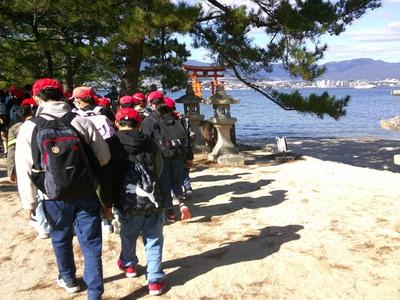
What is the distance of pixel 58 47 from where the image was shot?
9.92 meters

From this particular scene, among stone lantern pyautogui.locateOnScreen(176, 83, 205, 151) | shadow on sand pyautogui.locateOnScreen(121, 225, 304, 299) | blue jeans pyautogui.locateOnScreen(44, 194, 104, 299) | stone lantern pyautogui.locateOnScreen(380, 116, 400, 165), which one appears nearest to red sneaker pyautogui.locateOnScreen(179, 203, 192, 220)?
shadow on sand pyautogui.locateOnScreen(121, 225, 304, 299)

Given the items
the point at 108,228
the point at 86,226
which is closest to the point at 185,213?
the point at 108,228

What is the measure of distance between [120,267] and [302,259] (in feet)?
5.31

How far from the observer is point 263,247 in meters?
4.33

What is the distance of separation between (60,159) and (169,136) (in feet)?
7.44

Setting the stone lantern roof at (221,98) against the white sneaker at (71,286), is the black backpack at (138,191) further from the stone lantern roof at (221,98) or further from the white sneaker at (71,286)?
the stone lantern roof at (221,98)

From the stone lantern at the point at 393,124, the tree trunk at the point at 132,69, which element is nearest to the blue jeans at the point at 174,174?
the stone lantern at the point at 393,124

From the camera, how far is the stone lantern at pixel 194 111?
996 centimetres

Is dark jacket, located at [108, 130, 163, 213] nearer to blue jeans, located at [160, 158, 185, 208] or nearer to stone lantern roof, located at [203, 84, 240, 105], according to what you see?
blue jeans, located at [160, 158, 185, 208]

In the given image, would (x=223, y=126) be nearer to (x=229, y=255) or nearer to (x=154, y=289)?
(x=229, y=255)

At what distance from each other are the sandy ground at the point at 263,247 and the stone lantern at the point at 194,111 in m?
3.04

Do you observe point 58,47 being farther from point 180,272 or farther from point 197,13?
point 180,272

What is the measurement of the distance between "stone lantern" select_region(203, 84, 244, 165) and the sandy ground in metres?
1.59

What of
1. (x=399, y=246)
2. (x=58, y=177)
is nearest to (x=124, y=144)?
(x=58, y=177)
